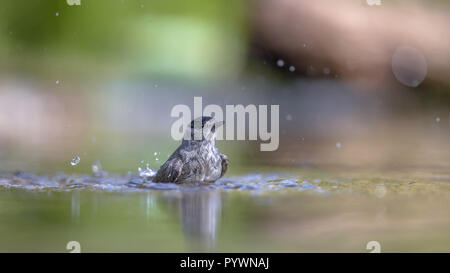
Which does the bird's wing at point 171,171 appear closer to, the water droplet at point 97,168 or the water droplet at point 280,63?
the water droplet at point 97,168

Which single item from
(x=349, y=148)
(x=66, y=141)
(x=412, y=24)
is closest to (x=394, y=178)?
(x=349, y=148)

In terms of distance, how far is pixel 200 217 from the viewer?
2.92 meters

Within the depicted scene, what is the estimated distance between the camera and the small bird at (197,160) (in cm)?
412

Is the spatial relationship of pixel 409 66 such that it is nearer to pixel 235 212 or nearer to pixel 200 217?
pixel 235 212

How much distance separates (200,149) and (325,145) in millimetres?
3179

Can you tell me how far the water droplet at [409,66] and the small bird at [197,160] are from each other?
205 inches

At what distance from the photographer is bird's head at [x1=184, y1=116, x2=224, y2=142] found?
4.25 m

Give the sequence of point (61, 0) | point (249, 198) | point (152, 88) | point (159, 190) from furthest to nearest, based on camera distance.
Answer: point (152, 88)
point (61, 0)
point (159, 190)
point (249, 198)

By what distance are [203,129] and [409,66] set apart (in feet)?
20.8

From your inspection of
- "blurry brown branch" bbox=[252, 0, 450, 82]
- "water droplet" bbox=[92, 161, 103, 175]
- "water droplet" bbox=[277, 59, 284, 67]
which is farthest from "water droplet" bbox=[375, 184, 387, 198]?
"water droplet" bbox=[277, 59, 284, 67]

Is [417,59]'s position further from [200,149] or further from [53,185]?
[53,185]

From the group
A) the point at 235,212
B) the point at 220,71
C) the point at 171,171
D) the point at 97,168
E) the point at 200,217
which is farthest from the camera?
the point at 220,71

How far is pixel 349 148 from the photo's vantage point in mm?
6605

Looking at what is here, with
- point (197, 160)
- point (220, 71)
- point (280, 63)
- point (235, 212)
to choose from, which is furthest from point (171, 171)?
point (280, 63)
